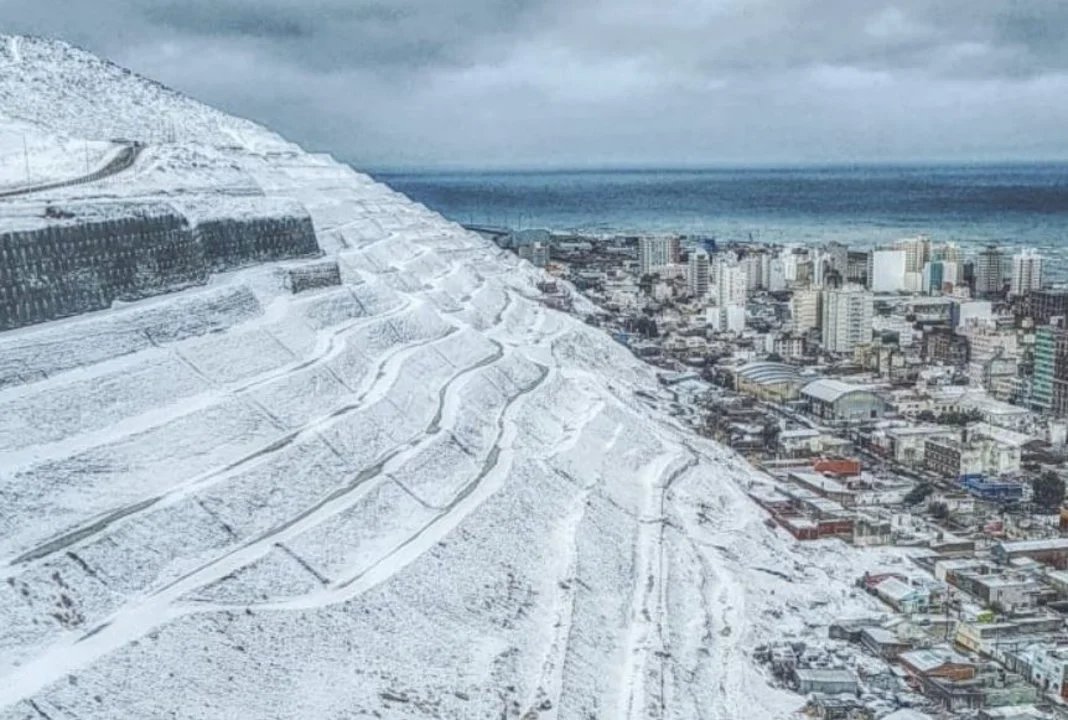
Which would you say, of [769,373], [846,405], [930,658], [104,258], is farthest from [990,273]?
[104,258]

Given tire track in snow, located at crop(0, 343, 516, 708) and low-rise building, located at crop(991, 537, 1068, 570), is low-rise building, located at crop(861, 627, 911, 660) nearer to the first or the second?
low-rise building, located at crop(991, 537, 1068, 570)

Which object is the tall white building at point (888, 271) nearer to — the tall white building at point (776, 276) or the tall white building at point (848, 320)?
the tall white building at point (776, 276)

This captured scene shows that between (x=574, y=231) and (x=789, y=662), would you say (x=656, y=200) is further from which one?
(x=789, y=662)

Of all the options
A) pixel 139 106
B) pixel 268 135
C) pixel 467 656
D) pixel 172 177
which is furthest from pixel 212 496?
pixel 268 135

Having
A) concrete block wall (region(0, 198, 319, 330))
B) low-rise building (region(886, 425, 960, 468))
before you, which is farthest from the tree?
concrete block wall (region(0, 198, 319, 330))

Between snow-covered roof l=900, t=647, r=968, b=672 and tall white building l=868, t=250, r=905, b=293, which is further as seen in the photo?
tall white building l=868, t=250, r=905, b=293

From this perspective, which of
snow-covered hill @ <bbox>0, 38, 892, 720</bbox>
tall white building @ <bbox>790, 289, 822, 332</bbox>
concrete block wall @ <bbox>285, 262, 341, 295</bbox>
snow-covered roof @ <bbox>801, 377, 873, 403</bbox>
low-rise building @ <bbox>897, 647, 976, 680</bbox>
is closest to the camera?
snow-covered hill @ <bbox>0, 38, 892, 720</bbox>

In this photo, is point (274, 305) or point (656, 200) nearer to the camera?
point (274, 305)
